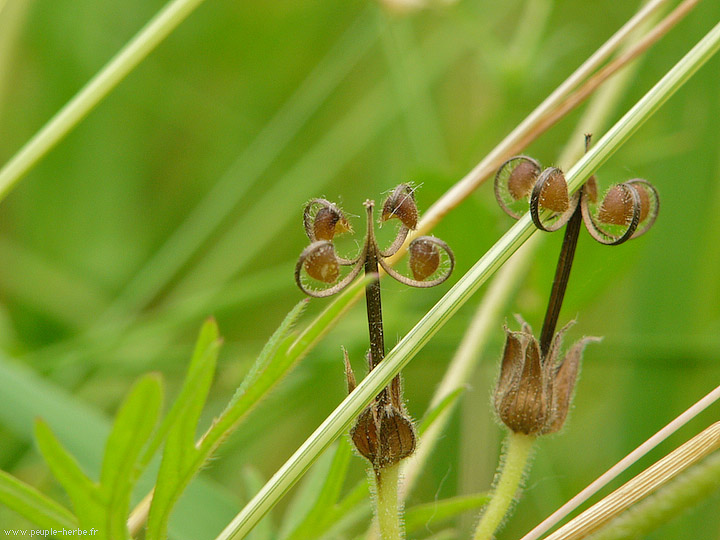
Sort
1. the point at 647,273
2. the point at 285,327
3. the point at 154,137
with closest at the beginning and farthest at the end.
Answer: the point at 285,327 → the point at 647,273 → the point at 154,137

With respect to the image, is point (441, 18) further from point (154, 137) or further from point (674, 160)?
point (674, 160)

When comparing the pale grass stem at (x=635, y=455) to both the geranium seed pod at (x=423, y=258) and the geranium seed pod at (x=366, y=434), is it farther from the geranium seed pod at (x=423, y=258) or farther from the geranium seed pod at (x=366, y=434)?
the geranium seed pod at (x=423, y=258)

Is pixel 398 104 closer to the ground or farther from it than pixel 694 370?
farther from it

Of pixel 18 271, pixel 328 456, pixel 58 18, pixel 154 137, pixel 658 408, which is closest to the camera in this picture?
pixel 328 456

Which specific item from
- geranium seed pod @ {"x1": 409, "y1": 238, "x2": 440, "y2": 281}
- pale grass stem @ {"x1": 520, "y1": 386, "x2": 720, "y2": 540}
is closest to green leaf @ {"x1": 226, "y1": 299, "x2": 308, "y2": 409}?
geranium seed pod @ {"x1": 409, "y1": 238, "x2": 440, "y2": 281}

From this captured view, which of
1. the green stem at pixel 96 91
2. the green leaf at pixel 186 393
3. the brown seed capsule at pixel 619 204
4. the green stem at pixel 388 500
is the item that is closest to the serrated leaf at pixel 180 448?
the green leaf at pixel 186 393

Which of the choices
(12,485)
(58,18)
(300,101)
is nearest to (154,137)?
(58,18)

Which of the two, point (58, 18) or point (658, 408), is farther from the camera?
point (58, 18)
